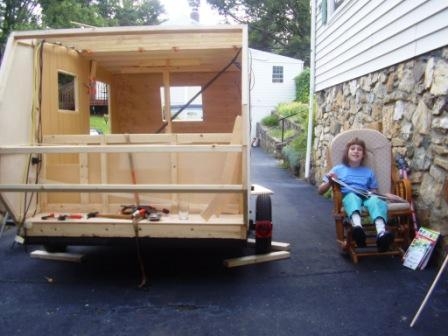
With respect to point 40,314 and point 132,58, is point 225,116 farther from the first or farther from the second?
point 40,314

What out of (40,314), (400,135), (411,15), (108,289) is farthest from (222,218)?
(411,15)

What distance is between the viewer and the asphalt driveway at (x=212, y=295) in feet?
11.1

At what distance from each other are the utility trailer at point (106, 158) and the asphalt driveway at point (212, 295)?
469 mm

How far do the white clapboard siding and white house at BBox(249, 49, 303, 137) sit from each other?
16.3 meters

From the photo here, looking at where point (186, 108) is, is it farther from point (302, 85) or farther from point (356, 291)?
point (302, 85)

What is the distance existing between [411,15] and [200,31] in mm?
2576

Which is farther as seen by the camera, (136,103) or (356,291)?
(136,103)

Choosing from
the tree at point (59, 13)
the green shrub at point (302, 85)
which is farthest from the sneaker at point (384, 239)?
the green shrub at point (302, 85)

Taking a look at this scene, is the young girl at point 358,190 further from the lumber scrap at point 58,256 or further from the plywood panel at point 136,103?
the plywood panel at point 136,103

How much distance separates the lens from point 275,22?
3788cm

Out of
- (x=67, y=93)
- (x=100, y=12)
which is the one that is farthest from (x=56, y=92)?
(x=100, y=12)

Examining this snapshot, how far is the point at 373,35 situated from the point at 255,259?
12.7 ft

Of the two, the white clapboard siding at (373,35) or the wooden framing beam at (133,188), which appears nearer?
the wooden framing beam at (133,188)

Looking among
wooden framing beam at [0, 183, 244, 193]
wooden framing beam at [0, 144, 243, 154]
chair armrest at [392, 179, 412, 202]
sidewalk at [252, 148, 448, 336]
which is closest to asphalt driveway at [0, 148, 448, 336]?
sidewalk at [252, 148, 448, 336]
